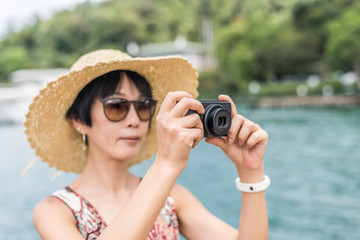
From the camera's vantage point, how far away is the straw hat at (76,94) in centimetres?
132

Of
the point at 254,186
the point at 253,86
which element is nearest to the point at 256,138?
the point at 254,186

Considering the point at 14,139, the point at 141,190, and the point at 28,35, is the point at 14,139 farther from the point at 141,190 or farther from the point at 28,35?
the point at 28,35

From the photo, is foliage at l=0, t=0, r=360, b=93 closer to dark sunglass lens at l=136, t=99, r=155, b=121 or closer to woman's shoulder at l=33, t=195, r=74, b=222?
dark sunglass lens at l=136, t=99, r=155, b=121

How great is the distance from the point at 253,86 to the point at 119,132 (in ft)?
98.2

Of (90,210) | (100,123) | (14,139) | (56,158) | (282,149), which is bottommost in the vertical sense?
(90,210)

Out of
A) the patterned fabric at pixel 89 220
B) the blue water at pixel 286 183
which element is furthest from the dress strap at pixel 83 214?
the blue water at pixel 286 183

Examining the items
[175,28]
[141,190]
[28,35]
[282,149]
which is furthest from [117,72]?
[28,35]

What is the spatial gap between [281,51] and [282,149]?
2107 cm

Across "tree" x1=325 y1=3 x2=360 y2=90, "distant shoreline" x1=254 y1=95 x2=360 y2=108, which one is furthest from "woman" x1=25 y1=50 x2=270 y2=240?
"tree" x1=325 y1=3 x2=360 y2=90

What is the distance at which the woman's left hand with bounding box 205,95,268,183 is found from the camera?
1.08 m

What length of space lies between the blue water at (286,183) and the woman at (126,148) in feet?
19.0

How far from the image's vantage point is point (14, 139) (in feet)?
70.5

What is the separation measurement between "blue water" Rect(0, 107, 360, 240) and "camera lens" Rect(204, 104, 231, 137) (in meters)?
6.15

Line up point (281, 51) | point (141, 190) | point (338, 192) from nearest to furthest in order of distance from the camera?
1. point (141, 190)
2. point (338, 192)
3. point (281, 51)
